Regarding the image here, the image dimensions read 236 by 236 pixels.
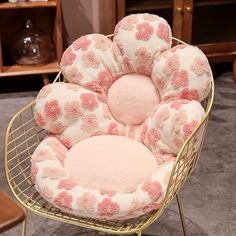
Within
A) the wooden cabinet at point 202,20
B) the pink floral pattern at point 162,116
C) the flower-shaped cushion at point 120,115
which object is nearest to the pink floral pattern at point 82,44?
the flower-shaped cushion at point 120,115

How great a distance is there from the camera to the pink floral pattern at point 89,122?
177 centimetres

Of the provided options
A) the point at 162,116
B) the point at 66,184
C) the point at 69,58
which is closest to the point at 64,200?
the point at 66,184

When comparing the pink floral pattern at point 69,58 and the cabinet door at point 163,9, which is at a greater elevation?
the pink floral pattern at point 69,58

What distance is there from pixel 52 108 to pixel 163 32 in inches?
17.7

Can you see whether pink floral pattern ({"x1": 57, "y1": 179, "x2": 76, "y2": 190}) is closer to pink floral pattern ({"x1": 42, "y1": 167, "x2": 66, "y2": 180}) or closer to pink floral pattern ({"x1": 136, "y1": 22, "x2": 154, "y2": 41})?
pink floral pattern ({"x1": 42, "y1": 167, "x2": 66, "y2": 180})

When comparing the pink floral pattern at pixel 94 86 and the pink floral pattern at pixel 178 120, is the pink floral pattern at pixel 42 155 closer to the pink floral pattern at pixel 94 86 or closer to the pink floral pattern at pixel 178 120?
the pink floral pattern at pixel 94 86

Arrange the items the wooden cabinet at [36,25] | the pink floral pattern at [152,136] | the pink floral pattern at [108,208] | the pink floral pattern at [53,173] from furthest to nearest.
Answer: the wooden cabinet at [36,25] → the pink floral pattern at [152,136] → the pink floral pattern at [53,173] → the pink floral pattern at [108,208]

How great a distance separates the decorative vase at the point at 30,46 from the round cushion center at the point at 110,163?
1618 mm

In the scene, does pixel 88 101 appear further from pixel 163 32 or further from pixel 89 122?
pixel 163 32

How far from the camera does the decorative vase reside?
3.25 meters

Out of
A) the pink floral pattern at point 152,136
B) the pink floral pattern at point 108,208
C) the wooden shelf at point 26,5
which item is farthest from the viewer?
the wooden shelf at point 26,5

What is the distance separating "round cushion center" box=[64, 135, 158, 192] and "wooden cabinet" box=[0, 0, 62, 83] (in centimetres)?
154

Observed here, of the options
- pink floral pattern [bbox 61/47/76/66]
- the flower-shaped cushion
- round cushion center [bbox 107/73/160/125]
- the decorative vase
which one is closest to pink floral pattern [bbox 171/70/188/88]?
the flower-shaped cushion

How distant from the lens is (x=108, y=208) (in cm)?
148
